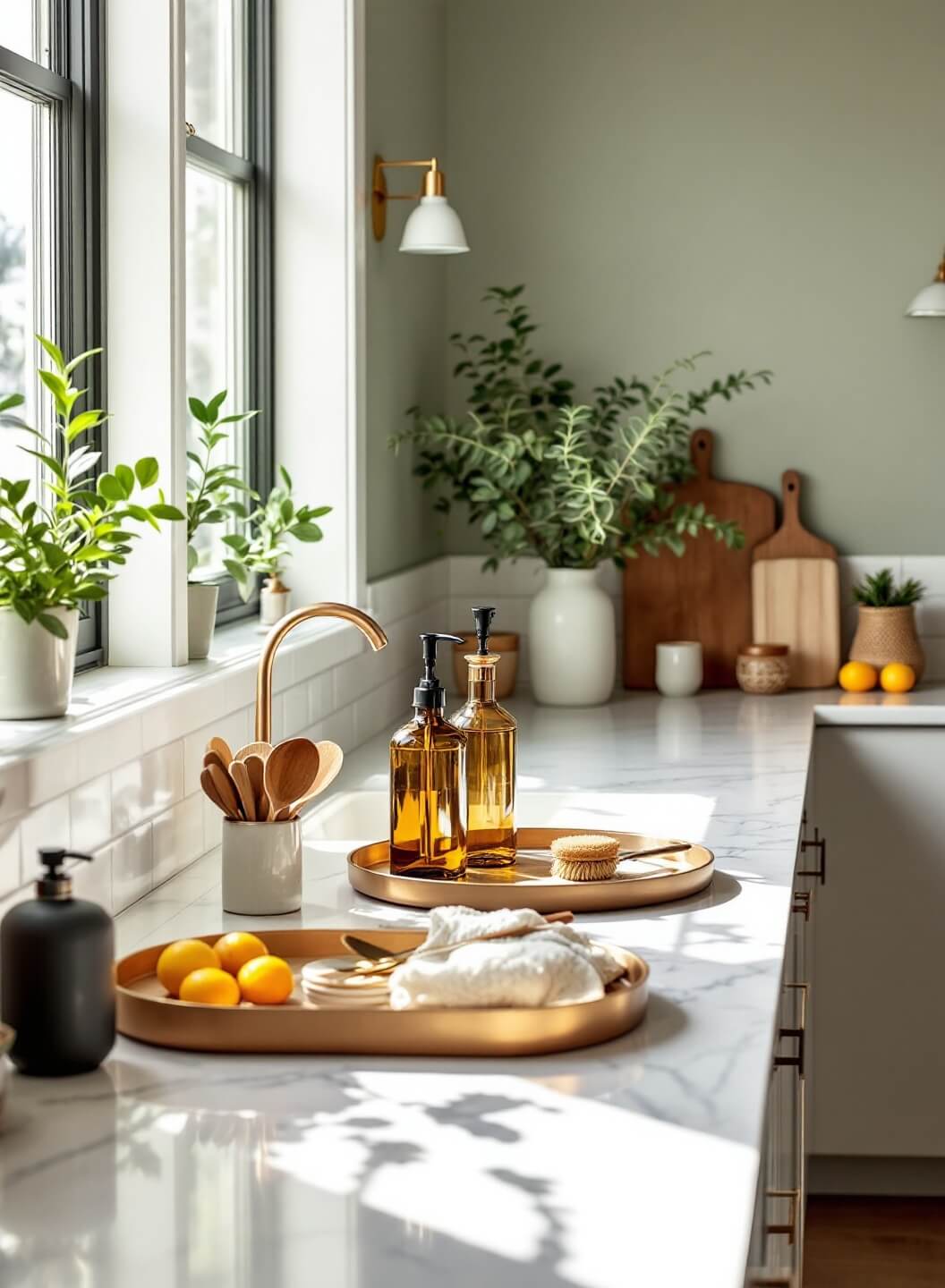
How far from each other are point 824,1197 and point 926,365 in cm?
183

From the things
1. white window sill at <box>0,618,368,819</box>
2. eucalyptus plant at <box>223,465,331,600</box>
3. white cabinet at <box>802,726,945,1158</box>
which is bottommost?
white cabinet at <box>802,726,945,1158</box>

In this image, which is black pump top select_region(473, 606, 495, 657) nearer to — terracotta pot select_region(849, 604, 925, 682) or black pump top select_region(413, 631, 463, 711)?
black pump top select_region(413, 631, 463, 711)

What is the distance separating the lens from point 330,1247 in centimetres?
95

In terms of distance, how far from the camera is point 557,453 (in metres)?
3.25

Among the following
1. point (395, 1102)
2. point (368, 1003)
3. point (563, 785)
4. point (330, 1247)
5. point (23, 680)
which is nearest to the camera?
point (330, 1247)

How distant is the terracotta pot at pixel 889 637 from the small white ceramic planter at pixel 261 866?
6.92 feet

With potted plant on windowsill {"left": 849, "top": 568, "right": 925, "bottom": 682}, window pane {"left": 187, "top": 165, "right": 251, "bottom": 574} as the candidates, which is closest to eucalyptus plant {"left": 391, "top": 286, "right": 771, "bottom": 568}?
potted plant on windowsill {"left": 849, "top": 568, "right": 925, "bottom": 682}

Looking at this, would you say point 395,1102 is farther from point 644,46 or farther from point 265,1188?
point 644,46

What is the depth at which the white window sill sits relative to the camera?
4.87ft

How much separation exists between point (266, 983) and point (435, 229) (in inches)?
76.6

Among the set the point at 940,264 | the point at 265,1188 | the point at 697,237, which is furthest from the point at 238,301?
the point at 265,1188

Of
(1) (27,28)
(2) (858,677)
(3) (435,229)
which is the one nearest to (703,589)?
(2) (858,677)

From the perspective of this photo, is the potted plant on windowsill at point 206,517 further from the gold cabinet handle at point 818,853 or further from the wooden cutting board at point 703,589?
the wooden cutting board at point 703,589

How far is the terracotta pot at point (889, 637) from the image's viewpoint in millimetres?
3504
